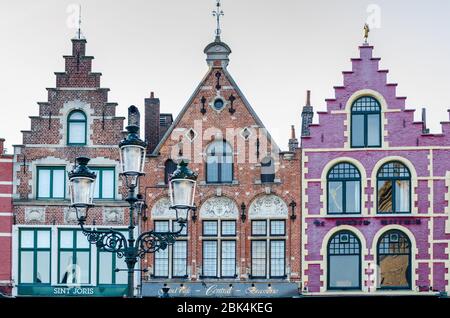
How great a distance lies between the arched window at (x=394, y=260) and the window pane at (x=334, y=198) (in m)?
1.64

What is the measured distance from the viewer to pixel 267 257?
29734mm

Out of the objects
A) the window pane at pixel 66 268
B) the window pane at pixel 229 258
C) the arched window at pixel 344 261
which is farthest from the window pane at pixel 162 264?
the arched window at pixel 344 261

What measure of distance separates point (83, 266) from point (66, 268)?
528 millimetres

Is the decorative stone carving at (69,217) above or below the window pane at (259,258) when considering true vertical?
above

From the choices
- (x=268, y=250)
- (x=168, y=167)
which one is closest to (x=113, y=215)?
(x=168, y=167)

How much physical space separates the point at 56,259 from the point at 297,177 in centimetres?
791

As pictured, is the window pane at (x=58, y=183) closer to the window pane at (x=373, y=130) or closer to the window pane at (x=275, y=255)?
the window pane at (x=275, y=255)

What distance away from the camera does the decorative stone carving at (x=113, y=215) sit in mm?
30250

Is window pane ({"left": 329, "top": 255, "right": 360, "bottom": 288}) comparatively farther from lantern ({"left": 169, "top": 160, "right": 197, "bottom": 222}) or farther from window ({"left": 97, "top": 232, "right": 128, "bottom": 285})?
lantern ({"left": 169, "top": 160, "right": 197, "bottom": 222})

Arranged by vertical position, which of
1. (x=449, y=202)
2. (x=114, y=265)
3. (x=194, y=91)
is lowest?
(x=114, y=265)
